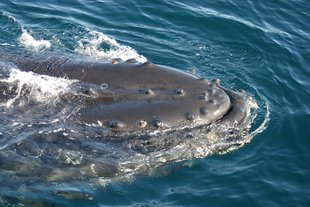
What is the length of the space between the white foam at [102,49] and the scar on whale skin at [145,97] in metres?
5.81

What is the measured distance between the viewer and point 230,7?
28.2 m

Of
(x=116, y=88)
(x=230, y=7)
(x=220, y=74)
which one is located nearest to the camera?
(x=116, y=88)

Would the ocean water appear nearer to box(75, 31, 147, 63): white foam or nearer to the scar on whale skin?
box(75, 31, 147, 63): white foam

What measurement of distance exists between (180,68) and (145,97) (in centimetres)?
814

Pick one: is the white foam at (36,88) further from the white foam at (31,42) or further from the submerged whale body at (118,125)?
the white foam at (31,42)

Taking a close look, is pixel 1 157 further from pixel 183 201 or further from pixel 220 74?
pixel 220 74

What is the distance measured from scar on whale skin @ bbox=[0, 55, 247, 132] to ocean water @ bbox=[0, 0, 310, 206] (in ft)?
1.77

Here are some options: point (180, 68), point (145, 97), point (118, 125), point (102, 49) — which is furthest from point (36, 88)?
point (180, 68)

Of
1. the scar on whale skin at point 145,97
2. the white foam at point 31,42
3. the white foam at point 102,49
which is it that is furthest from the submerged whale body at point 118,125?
the white foam at point 31,42

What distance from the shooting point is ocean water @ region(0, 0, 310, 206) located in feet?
41.7

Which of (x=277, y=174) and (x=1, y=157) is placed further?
(x=277, y=174)

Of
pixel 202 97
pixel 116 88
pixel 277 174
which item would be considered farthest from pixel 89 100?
pixel 277 174

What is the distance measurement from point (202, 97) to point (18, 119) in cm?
443

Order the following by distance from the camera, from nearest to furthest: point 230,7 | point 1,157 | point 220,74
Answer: point 1,157
point 220,74
point 230,7
